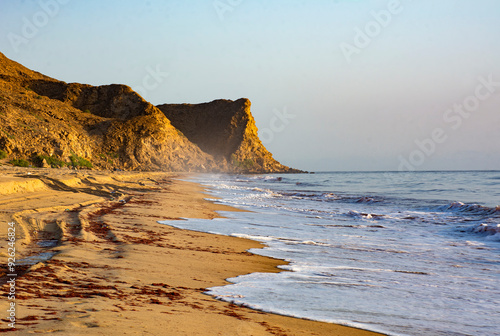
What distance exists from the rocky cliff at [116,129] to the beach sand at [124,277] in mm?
23485

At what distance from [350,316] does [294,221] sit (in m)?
7.19

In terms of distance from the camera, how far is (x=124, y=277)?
368cm

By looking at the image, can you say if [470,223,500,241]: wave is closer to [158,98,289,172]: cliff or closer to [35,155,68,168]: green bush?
[35,155,68,168]: green bush

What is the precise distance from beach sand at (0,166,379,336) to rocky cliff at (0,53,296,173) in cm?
2349

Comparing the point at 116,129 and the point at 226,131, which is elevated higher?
the point at 226,131

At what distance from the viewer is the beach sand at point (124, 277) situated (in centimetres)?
247

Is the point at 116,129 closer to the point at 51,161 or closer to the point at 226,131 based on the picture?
the point at 51,161

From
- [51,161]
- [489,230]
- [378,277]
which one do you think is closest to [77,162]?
[51,161]

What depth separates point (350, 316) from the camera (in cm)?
333

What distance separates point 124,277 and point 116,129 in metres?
60.0

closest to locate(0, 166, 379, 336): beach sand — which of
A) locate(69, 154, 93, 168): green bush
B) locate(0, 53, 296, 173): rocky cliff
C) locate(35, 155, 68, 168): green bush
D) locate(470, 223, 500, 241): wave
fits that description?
locate(470, 223, 500, 241): wave

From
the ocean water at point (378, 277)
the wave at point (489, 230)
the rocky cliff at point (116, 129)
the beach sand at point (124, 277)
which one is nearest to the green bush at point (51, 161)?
the rocky cliff at point (116, 129)

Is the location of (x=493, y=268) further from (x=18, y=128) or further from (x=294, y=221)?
(x=18, y=128)

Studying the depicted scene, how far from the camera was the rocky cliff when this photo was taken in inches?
1265
